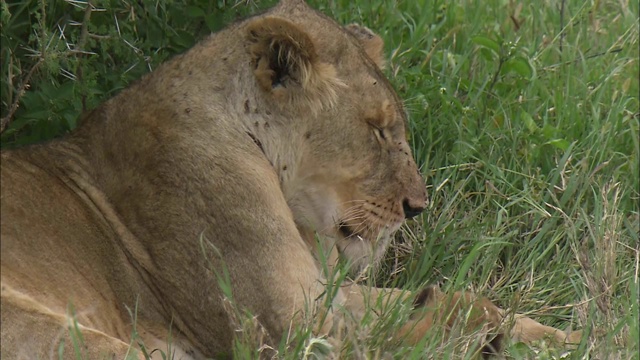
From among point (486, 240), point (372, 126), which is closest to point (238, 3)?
point (372, 126)

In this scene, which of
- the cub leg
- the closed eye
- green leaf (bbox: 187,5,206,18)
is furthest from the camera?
green leaf (bbox: 187,5,206,18)

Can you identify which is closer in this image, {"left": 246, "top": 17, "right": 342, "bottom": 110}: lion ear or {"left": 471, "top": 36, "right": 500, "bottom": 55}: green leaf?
{"left": 246, "top": 17, "right": 342, "bottom": 110}: lion ear

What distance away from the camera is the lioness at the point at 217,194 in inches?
136

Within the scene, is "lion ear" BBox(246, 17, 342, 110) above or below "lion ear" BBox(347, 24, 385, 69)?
above

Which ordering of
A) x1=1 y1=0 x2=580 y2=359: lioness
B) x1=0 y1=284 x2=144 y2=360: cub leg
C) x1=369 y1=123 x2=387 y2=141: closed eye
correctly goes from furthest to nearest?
x1=369 y1=123 x2=387 y2=141: closed eye → x1=1 y1=0 x2=580 y2=359: lioness → x1=0 y1=284 x2=144 y2=360: cub leg

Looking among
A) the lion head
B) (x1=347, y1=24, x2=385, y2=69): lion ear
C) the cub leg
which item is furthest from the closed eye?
the cub leg

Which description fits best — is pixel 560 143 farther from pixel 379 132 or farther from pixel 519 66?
pixel 379 132

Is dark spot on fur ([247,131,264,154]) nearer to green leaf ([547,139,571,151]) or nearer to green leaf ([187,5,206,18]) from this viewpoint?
green leaf ([187,5,206,18])

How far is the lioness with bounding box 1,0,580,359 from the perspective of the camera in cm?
346

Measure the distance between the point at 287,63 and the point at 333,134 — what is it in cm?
27

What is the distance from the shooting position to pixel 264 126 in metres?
3.72

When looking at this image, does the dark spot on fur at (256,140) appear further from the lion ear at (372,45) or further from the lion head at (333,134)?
the lion ear at (372,45)

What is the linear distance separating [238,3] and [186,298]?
1385mm

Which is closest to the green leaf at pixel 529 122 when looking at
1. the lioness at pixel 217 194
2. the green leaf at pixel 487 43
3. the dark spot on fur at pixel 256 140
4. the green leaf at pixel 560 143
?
the green leaf at pixel 560 143
